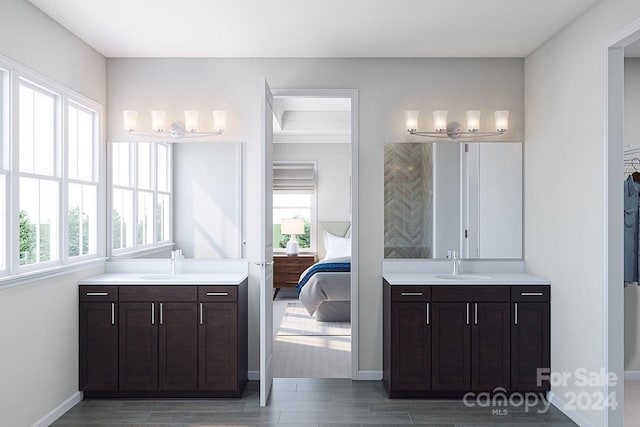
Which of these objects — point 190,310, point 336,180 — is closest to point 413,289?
point 190,310

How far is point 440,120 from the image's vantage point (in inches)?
173

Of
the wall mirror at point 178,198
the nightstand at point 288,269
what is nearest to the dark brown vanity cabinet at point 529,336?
the wall mirror at point 178,198

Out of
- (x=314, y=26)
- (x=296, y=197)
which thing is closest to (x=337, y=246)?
(x=296, y=197)

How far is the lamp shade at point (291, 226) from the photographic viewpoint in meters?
8.35

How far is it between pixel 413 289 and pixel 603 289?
4.15ft

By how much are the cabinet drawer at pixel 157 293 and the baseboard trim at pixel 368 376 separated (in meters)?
1.52

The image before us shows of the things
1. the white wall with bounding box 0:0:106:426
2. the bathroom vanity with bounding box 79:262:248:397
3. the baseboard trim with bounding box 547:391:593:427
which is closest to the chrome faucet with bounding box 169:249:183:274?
the bathroom vanity with bounding box 79:262:248:397

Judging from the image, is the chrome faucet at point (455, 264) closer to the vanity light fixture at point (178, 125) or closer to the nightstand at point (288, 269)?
the vanity light fixture at point (178, 125)

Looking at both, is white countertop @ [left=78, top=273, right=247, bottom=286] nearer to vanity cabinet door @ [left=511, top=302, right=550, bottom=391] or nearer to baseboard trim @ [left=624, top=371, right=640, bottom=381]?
vanity cabinet door @ [left=511, top=302, right=550, bottom=391]

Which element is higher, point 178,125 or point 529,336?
point 178,125

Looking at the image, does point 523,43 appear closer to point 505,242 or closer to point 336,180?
point 505,242

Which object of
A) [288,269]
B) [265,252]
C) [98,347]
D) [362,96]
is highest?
[362,96]

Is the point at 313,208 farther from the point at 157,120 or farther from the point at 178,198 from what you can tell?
the point at 157,120

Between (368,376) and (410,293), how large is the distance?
94cm
